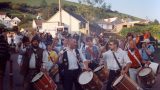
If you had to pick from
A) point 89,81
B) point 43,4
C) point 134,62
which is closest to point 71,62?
point 89,81

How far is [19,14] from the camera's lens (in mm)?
19688

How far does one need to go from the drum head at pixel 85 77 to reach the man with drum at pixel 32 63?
945 mm

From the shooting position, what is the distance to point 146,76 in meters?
8.59

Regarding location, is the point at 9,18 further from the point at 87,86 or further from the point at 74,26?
the point at 74,26

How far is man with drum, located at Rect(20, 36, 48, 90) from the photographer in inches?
276

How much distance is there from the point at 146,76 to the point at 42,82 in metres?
2.77

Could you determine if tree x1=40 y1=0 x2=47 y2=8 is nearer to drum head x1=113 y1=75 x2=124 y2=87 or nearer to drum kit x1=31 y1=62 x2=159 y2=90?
drum kit x1=31 y1=62 x2=159 y2=90

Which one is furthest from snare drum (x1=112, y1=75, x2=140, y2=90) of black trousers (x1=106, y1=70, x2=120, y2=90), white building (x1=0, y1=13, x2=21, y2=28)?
white building (x1=0, y1=13, x2=21, y2=28)

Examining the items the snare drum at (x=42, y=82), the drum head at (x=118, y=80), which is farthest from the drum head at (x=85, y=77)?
the snare drum at (x=42, y=82)

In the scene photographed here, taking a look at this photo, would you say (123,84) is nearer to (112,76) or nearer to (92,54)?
(112,76)

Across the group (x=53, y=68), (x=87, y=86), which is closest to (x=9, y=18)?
(x=53, y=68)

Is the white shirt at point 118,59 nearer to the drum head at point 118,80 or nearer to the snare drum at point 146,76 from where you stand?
the drum head at point 118,80

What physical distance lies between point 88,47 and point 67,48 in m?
3.15

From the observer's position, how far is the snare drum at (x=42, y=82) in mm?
6958
